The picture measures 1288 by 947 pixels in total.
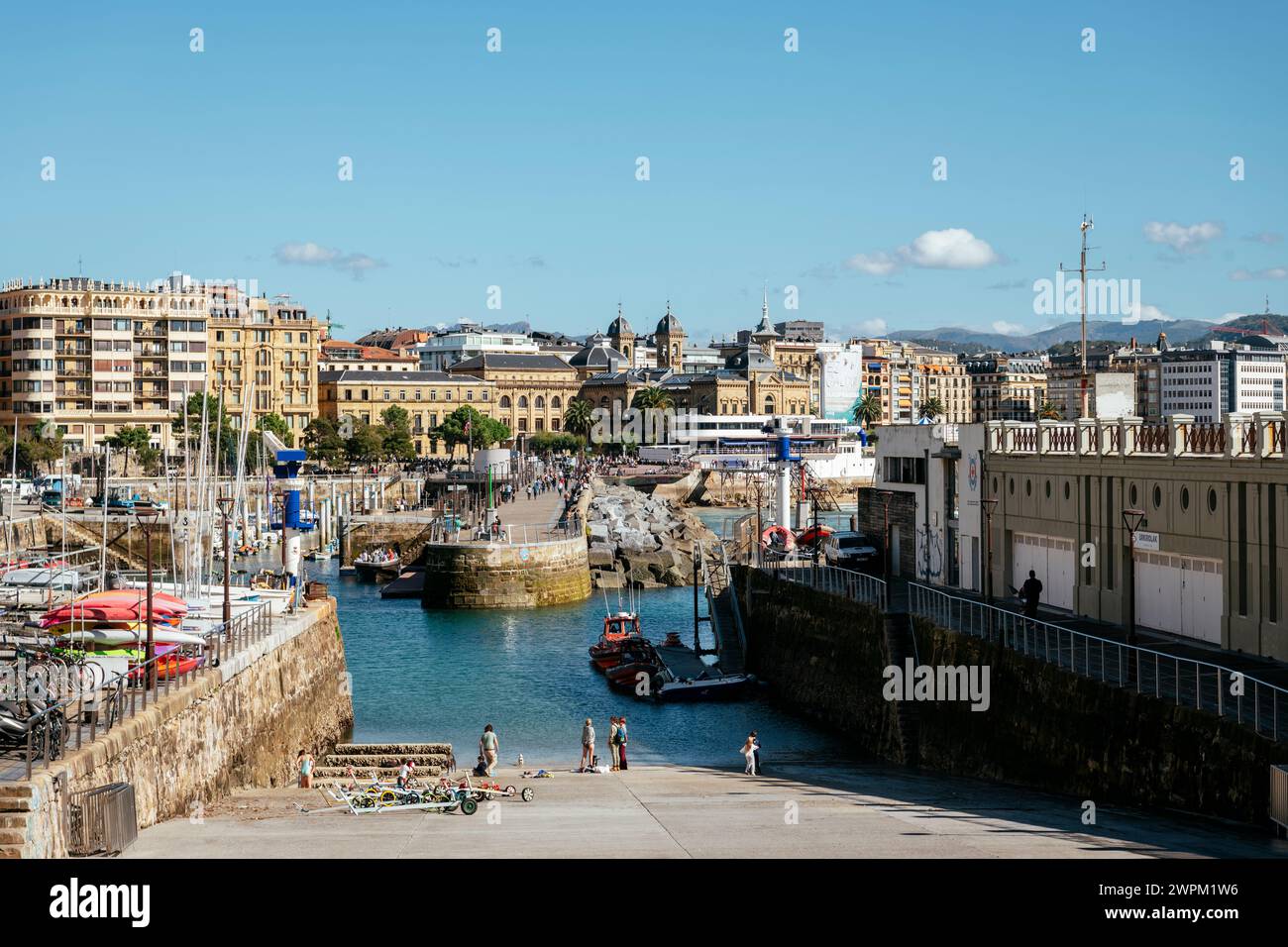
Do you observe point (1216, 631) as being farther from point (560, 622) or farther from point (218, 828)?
point (560, 622)

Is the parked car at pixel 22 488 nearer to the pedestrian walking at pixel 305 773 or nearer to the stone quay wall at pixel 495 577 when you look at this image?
the stone quay wall at pixel 495 577

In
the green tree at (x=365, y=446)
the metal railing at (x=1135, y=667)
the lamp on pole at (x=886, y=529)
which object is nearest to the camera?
the metal railing at (x=1135, y=667)

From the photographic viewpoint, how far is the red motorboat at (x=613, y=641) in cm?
5497

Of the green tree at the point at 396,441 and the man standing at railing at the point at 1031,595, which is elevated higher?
the green tree at the point at 396,441

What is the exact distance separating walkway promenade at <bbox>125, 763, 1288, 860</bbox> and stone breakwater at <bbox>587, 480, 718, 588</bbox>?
5345 cm

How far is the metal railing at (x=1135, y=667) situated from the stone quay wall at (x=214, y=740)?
15.1 meters

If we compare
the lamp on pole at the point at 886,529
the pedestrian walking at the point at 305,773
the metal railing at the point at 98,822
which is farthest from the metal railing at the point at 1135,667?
the metal railing at the point at 98,822

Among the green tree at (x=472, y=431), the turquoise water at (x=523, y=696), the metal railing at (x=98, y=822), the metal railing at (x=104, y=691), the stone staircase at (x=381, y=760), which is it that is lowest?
the turquoise water at (x=523, y=696)

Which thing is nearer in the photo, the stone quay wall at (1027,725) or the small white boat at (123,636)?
the stone quay wall at (1027,725)

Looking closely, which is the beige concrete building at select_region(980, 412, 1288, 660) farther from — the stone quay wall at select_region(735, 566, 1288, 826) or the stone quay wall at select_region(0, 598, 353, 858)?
the stone quay wall at select_region(0, 598, 353, 858)

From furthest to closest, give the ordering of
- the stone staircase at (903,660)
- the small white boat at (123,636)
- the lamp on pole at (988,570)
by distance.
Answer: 1. the stone staircase at (903,660)
2. the lamp on pole at (988,570)
3. the small white boat at (123,636)

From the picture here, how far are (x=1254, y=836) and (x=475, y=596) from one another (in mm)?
56034

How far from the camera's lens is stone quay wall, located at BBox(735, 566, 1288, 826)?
22.5m
